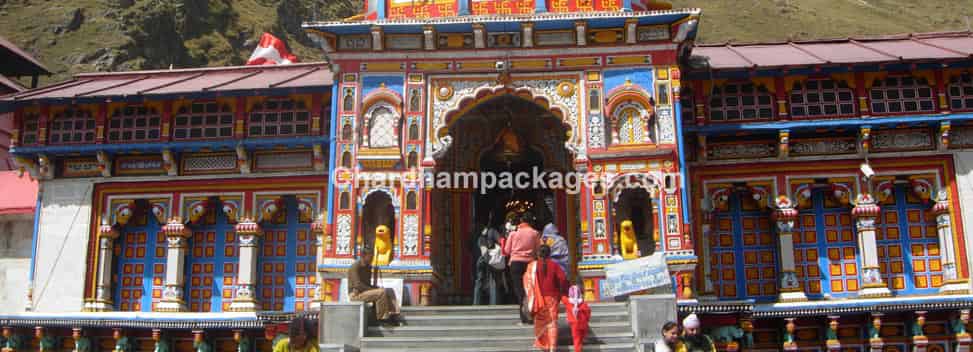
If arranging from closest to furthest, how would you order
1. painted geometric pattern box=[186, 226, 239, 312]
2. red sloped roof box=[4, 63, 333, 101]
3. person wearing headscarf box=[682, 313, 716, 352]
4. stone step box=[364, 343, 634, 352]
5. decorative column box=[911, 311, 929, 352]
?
person wearing headscarf box=[682, 313, 716, 352] < stone step box=[364, 343, 634, 352] < decorative column box=[911, 311, 929, 352] < red sloped roof box=[4, 63, 333, 101] < painted geometric pattern box=[186, 226, 239, 312]

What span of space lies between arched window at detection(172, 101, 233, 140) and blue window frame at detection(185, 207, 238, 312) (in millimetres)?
1807

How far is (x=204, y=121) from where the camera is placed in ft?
67.4

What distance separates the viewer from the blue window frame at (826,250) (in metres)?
19.3

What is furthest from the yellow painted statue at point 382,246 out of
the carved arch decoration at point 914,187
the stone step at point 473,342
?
the carved arch decoration at point 914,187

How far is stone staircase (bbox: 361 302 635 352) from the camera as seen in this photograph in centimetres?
1413

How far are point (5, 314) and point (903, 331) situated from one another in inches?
767

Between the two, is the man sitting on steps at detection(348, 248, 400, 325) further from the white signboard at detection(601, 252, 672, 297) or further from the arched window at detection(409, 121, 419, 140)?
the white signboard at detection(601, 252, 672, 297)

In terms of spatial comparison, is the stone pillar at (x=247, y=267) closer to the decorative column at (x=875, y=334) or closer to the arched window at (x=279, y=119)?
the arched window at (x=279, y=119)

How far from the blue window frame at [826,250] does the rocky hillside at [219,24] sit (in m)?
41.0

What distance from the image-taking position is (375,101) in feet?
59.9

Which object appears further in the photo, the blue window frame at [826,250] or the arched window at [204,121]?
the arched window at [204,121]

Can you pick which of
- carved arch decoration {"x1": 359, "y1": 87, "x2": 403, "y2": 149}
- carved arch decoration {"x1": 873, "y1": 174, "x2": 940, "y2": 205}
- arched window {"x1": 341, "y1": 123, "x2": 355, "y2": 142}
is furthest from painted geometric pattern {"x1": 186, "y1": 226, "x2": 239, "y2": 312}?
carved arch decoration {"x1": 873, "y1": 174, "x2": 940, "y2": 205}

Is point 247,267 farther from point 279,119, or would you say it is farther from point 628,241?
point 628,241

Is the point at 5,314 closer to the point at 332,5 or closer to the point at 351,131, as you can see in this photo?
the point at 351,131
